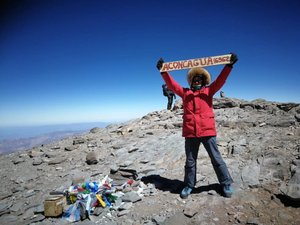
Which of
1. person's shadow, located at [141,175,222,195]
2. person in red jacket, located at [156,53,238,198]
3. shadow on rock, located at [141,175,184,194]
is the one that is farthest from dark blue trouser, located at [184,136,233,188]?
shadow on rock, located at [141,175,184,194]

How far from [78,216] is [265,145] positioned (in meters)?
6.95

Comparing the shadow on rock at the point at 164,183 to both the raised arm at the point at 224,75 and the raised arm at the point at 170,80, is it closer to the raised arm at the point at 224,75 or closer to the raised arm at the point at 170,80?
the raised arm at the point at 170,80

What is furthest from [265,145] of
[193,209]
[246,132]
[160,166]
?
[193,209]

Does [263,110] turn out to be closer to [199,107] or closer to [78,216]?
[199,107]

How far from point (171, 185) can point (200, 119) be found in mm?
2489

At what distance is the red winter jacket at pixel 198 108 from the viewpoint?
5082 mm

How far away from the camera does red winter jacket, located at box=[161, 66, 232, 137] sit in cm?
508

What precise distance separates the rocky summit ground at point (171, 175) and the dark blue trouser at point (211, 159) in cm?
44

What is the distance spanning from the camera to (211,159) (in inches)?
205

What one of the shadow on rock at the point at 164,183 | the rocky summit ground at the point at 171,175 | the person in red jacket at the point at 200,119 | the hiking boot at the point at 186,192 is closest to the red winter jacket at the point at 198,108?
the person in red jacket at the point at 200,119

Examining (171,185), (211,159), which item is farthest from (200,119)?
(171,185)

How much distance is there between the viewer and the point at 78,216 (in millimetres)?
5094

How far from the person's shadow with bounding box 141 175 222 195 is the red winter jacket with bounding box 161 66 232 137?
1.62m

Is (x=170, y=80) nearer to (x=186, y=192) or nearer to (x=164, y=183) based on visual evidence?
(x=186, y=192)
